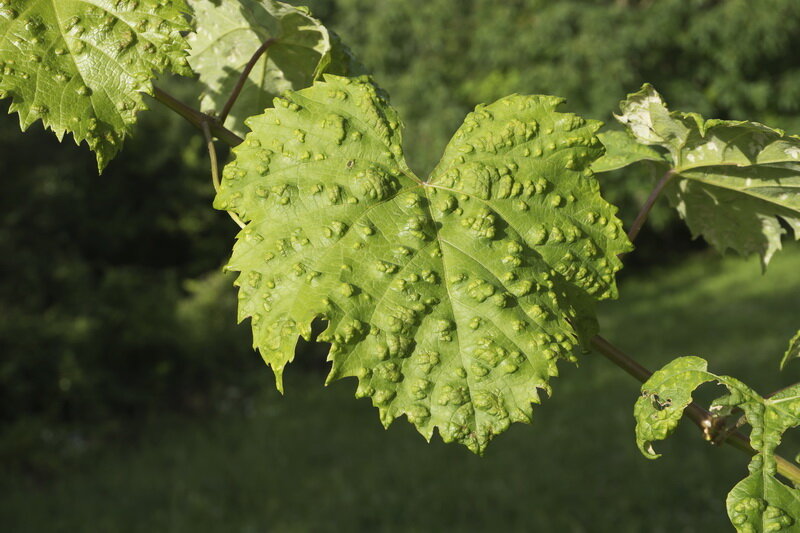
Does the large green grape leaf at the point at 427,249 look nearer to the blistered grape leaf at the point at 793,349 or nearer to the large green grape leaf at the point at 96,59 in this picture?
the large green grape leaf at the point at 96,59

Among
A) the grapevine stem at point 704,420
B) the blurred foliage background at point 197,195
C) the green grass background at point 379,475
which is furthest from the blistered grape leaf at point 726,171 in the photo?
the blurred foliage background at point 197,195

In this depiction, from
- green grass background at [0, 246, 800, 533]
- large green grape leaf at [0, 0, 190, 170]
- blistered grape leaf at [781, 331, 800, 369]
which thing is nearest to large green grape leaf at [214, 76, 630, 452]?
large green grape leaf at [0, 0, 190, 170]

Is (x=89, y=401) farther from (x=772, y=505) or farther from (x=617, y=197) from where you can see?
(x=617, y=197)

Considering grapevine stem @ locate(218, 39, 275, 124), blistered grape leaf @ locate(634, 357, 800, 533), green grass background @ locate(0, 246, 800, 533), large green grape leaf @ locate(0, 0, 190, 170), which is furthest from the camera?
green grass background @ locate(0, 246, 800, 533)

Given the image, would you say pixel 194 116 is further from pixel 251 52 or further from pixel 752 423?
pixel 752 423

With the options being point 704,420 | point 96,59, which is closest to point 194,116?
point 96,59

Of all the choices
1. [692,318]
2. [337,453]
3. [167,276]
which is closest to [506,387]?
[337,453]

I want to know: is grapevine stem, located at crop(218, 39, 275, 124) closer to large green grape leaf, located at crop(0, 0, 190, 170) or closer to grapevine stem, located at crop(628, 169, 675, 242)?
large green grape leaf, located at crop(0, 0, 190, 170)
